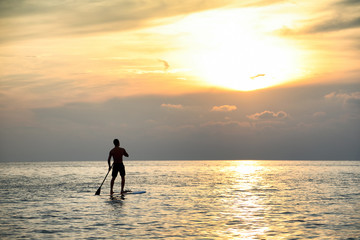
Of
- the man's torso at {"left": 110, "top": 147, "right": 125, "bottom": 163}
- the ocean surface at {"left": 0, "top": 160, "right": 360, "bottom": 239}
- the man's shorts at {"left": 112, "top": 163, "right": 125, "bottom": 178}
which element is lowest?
the ocean surface at {"left": 0, "top": 160, "right": 360, "bottom": 239}

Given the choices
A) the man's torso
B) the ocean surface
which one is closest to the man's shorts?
the man's torso

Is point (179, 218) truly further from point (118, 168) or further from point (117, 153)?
point (117, 153)

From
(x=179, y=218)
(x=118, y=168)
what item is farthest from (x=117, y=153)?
(x=179, y=218)

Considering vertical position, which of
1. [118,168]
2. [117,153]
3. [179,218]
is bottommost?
[179,218]

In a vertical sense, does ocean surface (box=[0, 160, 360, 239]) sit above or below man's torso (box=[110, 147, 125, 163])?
below

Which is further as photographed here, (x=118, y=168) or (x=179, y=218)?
(x=118, y=168)

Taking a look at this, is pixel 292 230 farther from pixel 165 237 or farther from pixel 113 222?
pixel 113 222

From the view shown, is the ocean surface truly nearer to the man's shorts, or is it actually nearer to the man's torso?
the man's shorts

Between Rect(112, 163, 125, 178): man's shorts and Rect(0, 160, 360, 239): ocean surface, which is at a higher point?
Rect(112, 163, 125, 178): man's shorts

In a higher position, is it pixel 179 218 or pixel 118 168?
pixel 118 168

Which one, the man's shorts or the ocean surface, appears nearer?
the ocean surface

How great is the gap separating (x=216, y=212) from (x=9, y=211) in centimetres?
826

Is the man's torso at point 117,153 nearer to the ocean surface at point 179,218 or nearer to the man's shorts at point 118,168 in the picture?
the man's shorts at point 118,168

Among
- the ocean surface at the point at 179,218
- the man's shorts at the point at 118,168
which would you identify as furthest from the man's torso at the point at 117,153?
the ocean surface at the point at 179,218
